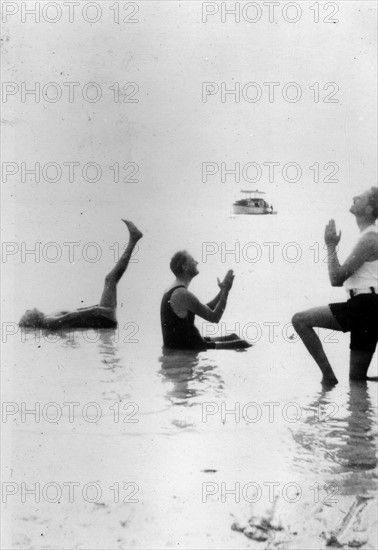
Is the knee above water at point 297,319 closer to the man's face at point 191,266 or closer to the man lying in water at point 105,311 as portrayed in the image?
the man's face at point 191,266

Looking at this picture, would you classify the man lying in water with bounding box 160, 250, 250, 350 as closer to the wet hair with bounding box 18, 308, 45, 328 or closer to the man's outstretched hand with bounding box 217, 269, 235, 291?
the man's outstretched hand with bounding box 217, 269, 235, 291

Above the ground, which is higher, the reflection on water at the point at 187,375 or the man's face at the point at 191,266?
the man's face at the point at 191,266

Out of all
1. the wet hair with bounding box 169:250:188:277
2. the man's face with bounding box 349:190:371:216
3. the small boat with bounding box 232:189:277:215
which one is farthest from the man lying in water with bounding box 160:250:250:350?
the man's face with bounding box 349:190:371:216

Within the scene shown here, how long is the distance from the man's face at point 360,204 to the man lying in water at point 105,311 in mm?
1287

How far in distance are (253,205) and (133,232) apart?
73cm

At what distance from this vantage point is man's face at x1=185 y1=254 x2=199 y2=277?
370cm

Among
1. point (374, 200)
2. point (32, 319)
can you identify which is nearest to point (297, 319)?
point (374, 200)

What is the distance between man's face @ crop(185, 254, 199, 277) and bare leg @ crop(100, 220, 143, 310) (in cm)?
32

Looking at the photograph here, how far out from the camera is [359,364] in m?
3.72

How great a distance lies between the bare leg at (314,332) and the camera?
370 centimetres

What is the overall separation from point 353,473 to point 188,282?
1.45m

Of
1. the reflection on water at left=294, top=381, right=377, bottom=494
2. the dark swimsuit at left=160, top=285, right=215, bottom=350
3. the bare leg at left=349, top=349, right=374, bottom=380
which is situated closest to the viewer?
the reflection on water at left=294, top=381, right=377, bottom=494

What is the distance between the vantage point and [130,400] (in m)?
3.54

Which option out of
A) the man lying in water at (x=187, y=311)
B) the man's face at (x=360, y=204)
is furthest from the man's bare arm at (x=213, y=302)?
the man's face at (x=360, y=204)
